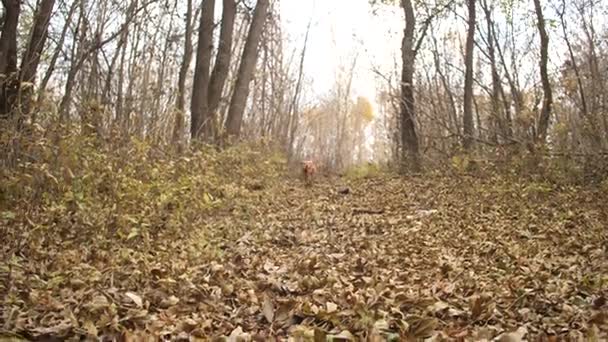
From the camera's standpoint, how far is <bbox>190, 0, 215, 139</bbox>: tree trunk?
9314 mm

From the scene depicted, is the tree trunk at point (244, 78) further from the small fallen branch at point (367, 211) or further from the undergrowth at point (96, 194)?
the undergrowth at point (96, 194)

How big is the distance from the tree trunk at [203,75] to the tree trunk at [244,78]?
887mm

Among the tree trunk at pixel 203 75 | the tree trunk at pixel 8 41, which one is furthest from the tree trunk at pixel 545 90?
the tree trunk at pixel 8 41

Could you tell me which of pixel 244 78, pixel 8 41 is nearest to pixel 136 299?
pixel 8 41

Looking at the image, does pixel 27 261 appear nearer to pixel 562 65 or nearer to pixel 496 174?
pixel 496 174

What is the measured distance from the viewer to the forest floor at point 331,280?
2447 mm

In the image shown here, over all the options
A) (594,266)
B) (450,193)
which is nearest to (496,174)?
(450,193)

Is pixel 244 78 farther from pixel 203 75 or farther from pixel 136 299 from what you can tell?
pixel 136 299

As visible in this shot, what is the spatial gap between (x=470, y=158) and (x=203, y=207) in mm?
5215

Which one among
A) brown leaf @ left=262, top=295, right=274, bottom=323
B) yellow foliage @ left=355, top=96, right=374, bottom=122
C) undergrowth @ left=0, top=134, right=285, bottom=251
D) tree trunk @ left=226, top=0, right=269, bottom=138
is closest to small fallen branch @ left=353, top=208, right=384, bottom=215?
undergrowth @ left=0, top=134, right=285, bottom=251

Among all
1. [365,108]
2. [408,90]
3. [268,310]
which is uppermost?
[365,108]

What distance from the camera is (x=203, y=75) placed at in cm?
949

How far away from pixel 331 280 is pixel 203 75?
274 inches

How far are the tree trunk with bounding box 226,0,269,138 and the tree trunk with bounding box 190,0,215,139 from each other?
34.9 inches
